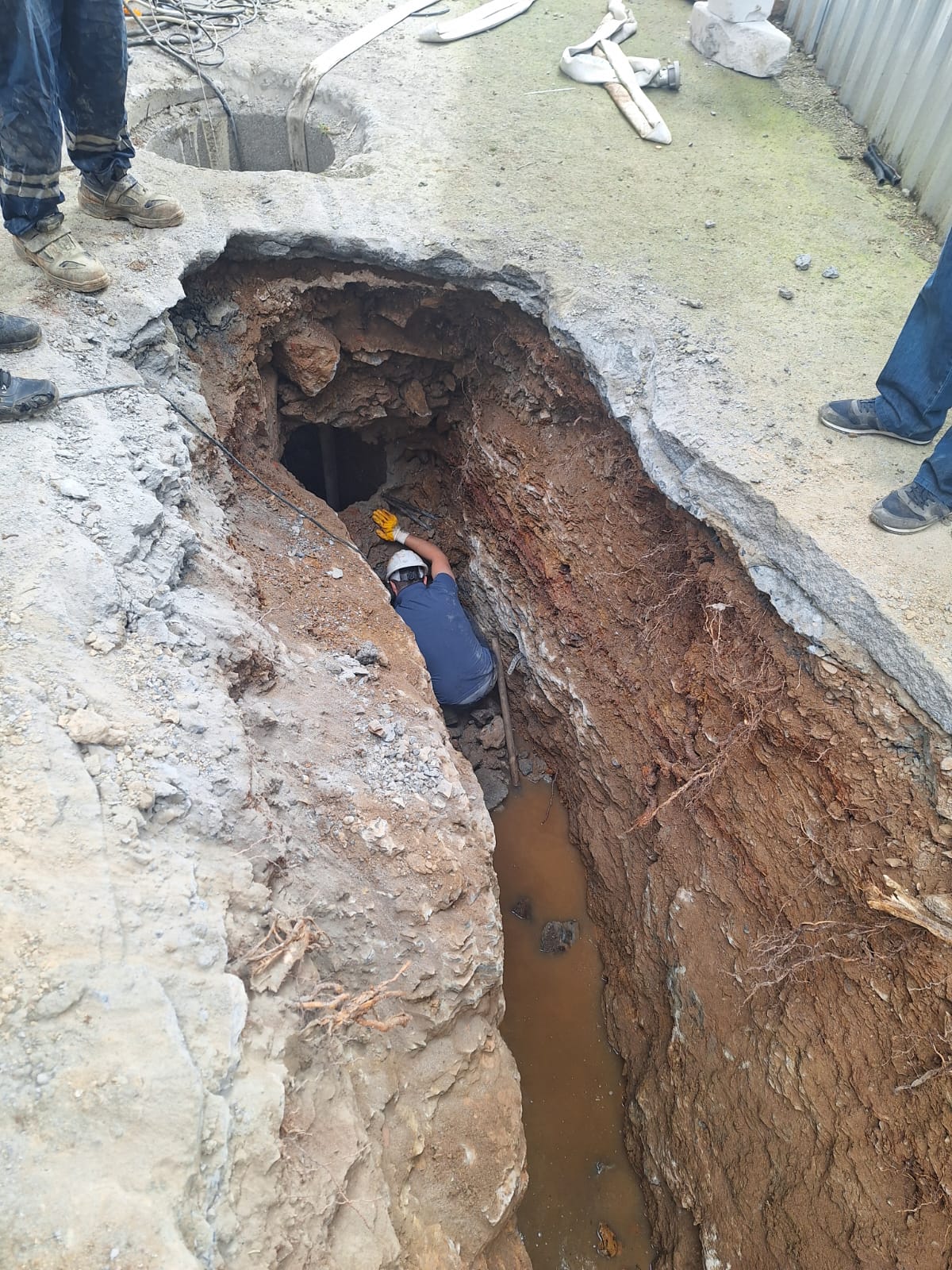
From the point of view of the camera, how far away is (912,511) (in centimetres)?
300

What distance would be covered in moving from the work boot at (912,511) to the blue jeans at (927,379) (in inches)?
1.0

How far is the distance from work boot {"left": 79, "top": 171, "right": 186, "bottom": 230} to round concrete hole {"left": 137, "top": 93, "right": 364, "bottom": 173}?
150cm

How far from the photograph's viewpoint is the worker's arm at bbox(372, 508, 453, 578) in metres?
5.35

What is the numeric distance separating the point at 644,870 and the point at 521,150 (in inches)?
174

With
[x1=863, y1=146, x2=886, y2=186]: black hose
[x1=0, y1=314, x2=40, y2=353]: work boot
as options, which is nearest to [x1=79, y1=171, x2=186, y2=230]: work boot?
[x1=0, y1=314, x2=40, y2=353]: work boot

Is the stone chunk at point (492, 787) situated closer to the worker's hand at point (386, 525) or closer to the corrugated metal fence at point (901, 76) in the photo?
the worker's hand at point (386, 525)

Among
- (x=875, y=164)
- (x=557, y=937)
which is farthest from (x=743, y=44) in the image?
(x=557, y=937)

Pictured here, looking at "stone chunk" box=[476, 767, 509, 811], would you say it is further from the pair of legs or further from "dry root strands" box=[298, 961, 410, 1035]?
the pair of legs

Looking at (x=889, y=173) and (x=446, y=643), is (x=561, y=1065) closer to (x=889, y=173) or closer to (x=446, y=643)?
(x=446, y=643)

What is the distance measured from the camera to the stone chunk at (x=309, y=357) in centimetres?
441

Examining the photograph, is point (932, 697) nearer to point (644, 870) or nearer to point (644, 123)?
point (644, 870)

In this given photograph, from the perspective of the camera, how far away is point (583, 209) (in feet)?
14.4

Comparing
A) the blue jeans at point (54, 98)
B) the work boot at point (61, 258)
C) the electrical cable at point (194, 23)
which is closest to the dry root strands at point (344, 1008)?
the work boot at point (61, 258)

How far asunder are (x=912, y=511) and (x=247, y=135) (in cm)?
519
